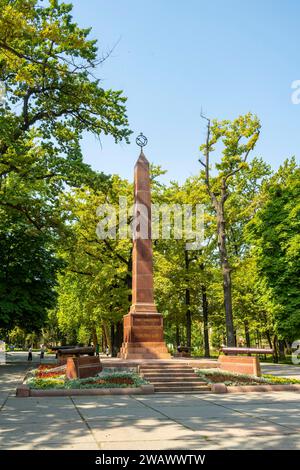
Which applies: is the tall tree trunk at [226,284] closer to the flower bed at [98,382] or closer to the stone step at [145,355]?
the stone step at [145,355]

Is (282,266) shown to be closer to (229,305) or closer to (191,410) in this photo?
(229,305)

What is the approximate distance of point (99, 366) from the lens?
568 inches

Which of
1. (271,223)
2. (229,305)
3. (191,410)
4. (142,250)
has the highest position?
(271,223)

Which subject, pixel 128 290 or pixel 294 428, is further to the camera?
pixel 128 290

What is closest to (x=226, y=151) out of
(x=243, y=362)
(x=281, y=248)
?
(x=281, y=248)

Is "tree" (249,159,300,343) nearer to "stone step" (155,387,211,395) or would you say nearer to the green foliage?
"stone step" (155,387,211,395)

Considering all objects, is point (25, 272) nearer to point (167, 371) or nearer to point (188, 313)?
point (167, 371)

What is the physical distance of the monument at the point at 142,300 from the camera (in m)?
17.3

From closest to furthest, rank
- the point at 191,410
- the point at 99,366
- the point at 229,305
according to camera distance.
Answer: the point at 191,410 → the point at 99,366 → the point at 229,305

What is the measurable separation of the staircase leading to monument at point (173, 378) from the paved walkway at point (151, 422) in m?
1.46

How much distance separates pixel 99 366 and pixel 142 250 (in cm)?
633

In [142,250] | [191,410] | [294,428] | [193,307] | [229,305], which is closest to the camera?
[294,428]

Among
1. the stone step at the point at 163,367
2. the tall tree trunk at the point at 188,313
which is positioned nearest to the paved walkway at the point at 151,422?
the stone step at the point at 163,367
